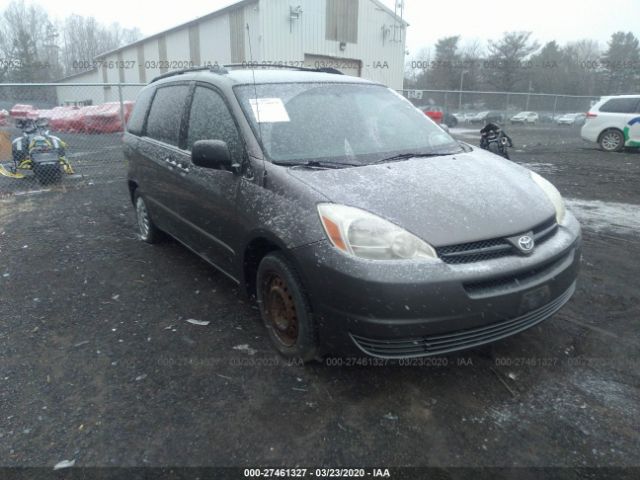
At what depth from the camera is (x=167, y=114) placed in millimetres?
4180

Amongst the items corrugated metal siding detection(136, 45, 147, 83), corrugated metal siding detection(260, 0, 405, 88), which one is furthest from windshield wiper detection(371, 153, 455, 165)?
corrugated metal siding detection(136, 45, 147, 83)

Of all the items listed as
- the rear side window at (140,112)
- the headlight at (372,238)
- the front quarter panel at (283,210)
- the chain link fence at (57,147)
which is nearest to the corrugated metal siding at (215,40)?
the chain link fence at (57,147)

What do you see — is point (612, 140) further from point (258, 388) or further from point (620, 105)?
point (258, 388)

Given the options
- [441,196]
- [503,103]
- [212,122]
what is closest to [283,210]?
[441,196]

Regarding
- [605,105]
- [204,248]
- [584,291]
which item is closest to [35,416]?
[204,248]

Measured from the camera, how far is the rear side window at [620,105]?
13118mm

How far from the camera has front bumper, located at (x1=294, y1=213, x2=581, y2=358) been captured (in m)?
2.20

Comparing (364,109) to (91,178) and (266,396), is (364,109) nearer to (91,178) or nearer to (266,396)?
(266,396)

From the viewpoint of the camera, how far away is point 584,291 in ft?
12.4

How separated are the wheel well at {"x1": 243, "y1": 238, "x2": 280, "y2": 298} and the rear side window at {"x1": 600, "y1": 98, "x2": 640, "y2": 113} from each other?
14334 millimetres

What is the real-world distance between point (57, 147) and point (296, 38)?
13.6m

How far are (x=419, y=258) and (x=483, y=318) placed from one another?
0.46 m

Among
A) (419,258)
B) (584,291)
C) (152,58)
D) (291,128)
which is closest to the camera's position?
(419,258)

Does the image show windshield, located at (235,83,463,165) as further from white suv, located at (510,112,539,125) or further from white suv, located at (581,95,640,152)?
white suv, located at (510,112,539,125)
